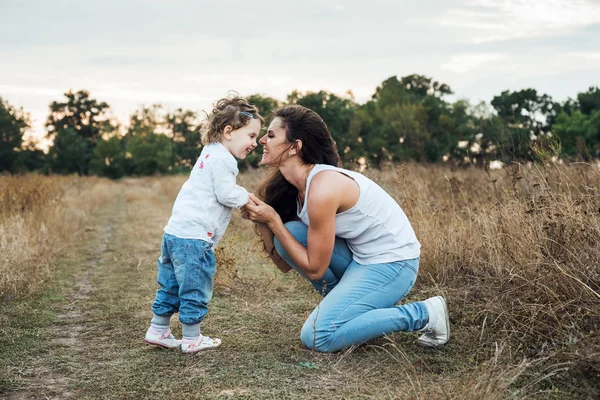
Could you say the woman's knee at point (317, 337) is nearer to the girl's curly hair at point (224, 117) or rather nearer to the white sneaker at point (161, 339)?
the white sneaker at point (161, 339)

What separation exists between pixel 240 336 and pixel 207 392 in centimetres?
105

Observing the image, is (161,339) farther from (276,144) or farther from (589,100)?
(589,100)

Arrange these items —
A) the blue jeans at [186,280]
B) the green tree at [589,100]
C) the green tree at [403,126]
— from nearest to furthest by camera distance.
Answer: the blue jeans at [186,280]
the green tree at [403,126]
the green tree at [589,100]

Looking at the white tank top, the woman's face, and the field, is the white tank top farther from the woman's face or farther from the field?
the field

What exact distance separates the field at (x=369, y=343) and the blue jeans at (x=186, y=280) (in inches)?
10.0

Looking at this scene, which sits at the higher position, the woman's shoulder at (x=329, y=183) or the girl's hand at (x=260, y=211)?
the woman's shoulder at (x=329, y=183)

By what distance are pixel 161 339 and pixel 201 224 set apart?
0.79 meters

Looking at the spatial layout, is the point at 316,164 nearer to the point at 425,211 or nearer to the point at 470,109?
the point at 425,211

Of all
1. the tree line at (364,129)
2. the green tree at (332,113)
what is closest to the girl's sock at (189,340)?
the tree line at (364,129)

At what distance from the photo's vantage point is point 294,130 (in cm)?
357

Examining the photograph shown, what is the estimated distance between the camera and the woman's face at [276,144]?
3.59 m

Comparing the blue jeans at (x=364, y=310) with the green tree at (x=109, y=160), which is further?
the green tree at (x=109, y=160)

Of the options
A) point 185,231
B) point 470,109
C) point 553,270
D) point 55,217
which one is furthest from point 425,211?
point 470,109

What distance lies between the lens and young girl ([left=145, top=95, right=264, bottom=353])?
3.36m
